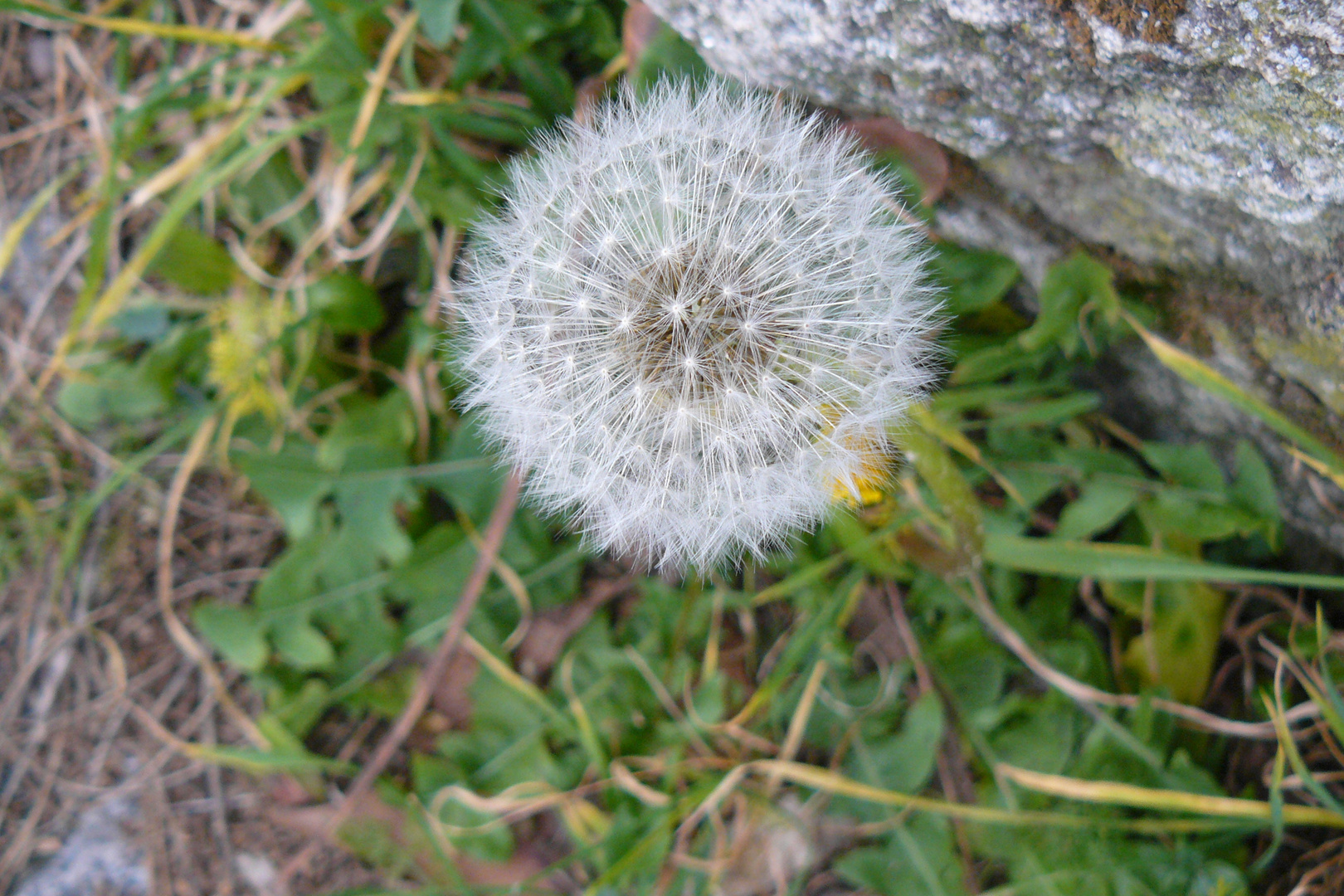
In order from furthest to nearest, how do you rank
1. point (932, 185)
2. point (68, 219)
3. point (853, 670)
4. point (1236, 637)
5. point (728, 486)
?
point (68, 219) → point (853, 670) → point (1236, 637) → point (932, 185) → point (728, 486)

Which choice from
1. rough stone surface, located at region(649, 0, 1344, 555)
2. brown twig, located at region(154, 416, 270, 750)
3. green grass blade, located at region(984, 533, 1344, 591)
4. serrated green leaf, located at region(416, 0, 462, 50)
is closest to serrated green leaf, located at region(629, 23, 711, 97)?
rough stone surface, located at region(649, 0, 1344, 555)

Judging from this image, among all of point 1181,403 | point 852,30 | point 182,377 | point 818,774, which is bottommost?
point 182,377

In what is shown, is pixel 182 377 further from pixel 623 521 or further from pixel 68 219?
pixel 623 521

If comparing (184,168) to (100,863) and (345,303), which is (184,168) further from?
(100,863)

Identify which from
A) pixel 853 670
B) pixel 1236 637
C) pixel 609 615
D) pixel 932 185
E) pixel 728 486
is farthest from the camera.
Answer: pixel 609 615

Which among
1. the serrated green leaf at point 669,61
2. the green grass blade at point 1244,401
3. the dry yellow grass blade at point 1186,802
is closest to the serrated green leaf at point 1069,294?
the green grass blade at point 1244,401

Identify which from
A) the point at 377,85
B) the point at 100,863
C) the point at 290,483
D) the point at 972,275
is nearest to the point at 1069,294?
the point at 972,275

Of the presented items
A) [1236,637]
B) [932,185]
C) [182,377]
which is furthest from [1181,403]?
[182,377]
